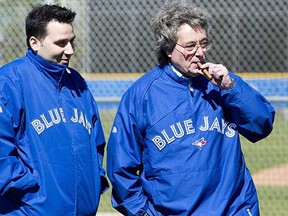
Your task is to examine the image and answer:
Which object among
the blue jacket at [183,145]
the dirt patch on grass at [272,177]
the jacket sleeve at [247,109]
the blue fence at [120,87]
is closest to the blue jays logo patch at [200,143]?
the blue jacket at [183,145]

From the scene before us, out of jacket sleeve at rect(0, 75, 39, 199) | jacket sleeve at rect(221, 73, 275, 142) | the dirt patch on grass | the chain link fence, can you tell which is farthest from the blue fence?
jacket sleeve at rect(0, 75, 39, 199)

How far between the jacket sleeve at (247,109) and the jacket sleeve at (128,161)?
Answer: 54cm

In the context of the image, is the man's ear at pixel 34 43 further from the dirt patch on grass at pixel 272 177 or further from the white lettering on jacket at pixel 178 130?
the dirt patch on grass at pixel 272 177

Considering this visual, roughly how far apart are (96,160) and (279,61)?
760cm

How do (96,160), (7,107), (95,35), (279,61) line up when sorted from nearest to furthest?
(7,107)
(96,160)
(95,35)
(279,61)

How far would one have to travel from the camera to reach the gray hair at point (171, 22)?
4658 mm

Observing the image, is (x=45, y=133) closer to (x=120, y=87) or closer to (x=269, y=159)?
(x=120, y=87)

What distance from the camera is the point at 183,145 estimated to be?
4.57 m

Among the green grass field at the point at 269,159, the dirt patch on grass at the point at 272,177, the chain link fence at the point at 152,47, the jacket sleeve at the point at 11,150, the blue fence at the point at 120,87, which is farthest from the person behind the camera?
the dirt patch on grass at the point at 272,177

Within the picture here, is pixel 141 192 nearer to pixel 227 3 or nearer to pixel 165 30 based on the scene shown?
pixel 165 30

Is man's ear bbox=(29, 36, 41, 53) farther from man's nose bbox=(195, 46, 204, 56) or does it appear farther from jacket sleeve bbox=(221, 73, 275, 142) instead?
jacket sleeve bbox=(221, 73, 275, 142)

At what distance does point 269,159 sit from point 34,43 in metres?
8.14

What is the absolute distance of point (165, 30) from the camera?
4695 mm

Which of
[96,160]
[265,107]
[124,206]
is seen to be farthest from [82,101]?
[265,107]
